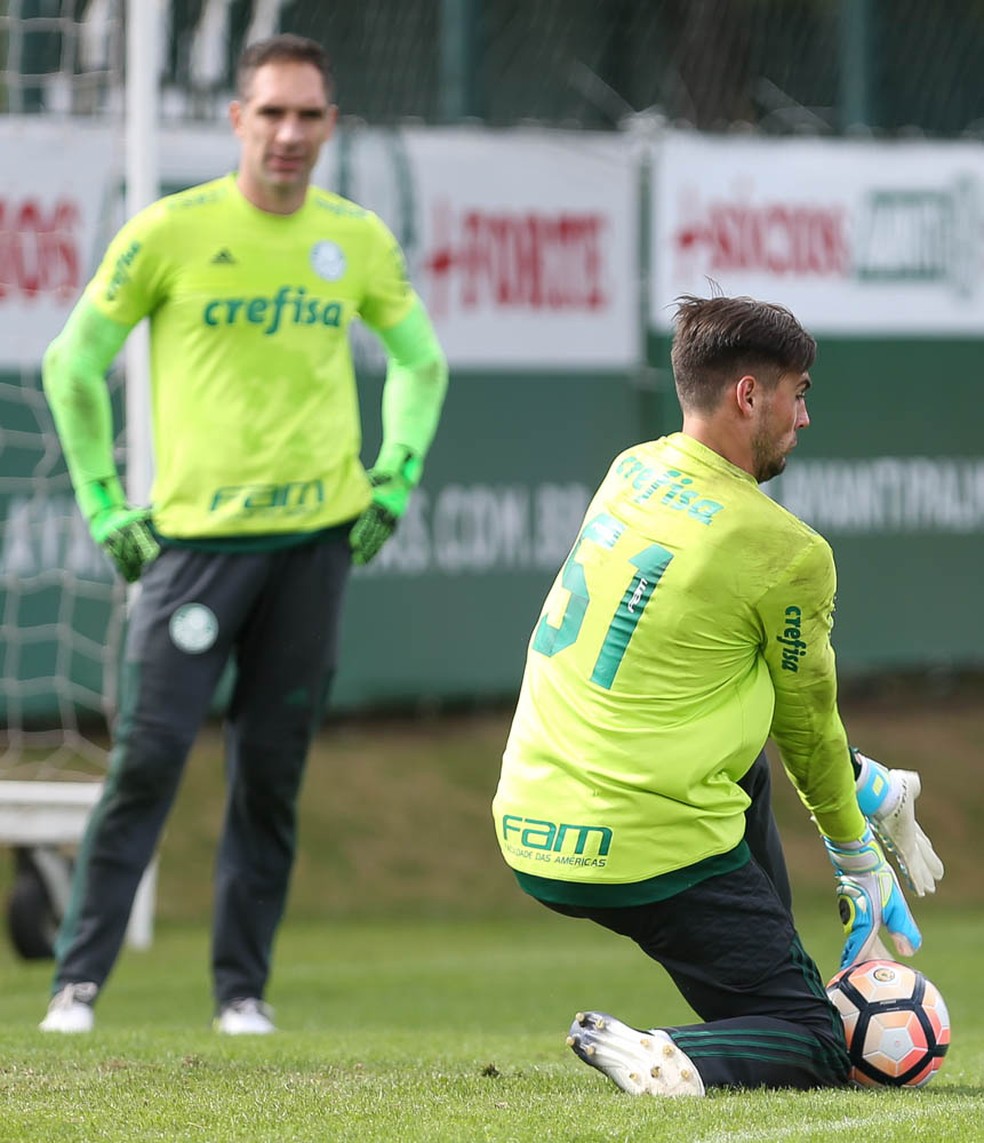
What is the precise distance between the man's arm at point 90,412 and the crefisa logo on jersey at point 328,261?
1.96 feet

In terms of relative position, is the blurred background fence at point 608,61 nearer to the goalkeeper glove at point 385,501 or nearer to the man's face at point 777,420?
the goalkeeper glove at point 385,501

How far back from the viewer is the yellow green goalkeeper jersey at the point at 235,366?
6473 mm

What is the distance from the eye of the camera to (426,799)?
35.8ft

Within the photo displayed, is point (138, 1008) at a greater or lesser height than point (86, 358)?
lesser

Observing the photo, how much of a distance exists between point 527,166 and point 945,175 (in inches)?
103

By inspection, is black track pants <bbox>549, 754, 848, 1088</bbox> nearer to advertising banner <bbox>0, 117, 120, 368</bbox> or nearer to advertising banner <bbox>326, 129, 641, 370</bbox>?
advertising banner <bbox>0, 117, 120, 368</bbox>

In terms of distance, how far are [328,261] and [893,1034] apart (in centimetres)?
Result: 300

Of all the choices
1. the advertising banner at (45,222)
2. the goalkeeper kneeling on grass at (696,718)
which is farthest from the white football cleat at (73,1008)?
the advertising banner at (45,222)

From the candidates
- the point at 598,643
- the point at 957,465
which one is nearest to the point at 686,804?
the point at 598,643

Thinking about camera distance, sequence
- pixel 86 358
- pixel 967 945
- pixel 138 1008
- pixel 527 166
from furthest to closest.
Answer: pixel 527 166 < pixel 967 945 < pixel 138 1008 < pixel 86 358

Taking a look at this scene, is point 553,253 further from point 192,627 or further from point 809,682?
point 809,682

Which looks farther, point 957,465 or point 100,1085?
point 957,465

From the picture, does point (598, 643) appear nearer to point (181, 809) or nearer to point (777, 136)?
point (181, 809)

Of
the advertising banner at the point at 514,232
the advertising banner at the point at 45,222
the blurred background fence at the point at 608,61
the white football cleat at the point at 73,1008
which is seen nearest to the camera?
the white football cleat at the point at 73,1008
